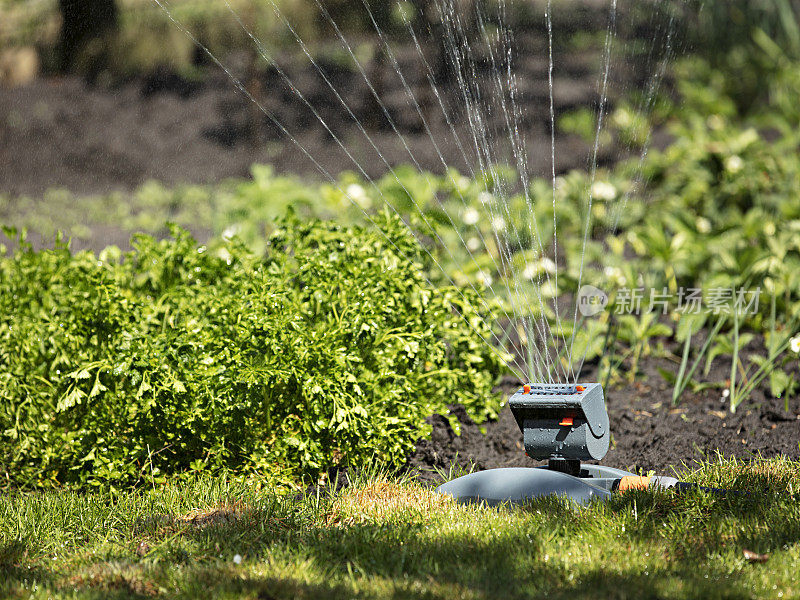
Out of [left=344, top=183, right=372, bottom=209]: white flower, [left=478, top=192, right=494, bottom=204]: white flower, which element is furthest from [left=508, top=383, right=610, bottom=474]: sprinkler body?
[left=344, top=183, right=372, bottom=209]: white flower

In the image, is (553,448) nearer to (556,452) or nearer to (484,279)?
(556,452)

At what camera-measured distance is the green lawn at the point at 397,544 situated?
1.85m

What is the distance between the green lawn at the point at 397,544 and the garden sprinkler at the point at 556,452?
0.07 meters

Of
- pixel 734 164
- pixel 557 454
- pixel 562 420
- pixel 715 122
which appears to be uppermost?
pixel 715 122

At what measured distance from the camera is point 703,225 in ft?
14.8

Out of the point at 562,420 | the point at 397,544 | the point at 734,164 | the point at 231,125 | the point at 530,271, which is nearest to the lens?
the point at 397,544

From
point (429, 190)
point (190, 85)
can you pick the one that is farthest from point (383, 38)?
point (429, 190)

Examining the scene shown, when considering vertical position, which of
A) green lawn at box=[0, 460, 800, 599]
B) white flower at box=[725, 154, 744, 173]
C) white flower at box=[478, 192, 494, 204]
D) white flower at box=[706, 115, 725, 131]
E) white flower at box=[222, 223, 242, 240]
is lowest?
green lawn at box=[0, 460, 800, 599]

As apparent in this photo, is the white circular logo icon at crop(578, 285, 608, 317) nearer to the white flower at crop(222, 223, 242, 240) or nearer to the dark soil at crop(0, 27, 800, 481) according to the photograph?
the white flower at crop(222, 223, 242, 240)

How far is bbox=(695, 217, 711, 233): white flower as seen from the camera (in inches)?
175

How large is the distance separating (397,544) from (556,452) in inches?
23.0

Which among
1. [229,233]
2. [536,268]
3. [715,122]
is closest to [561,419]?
[536,268]

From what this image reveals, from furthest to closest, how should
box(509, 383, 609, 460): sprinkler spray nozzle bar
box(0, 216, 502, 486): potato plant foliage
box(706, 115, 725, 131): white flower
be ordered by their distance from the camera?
box(706, 115, 725, 131): white flower < box(0, 216, 502, 486): potato plant foliage < box(509, 383, 609, 460): sprinkler spray nozzle bar

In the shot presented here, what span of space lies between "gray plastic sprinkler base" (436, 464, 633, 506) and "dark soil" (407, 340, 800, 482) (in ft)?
0.97
